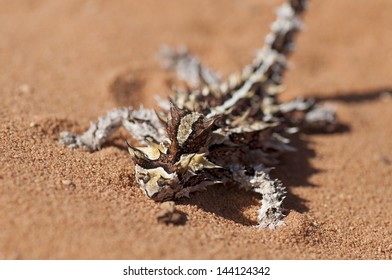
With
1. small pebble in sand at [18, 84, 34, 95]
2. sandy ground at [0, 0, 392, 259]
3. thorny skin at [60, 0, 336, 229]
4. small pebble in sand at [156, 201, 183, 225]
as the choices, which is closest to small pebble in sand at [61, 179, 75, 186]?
sandy ground at [0, 0, 392, 259]

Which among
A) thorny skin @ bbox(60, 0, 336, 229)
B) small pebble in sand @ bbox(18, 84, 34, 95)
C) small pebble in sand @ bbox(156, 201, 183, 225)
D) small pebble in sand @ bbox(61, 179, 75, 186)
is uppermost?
small pebble in sand @ bbox(18, 84, 34, 95)

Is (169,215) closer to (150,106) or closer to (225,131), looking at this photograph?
(225,131)

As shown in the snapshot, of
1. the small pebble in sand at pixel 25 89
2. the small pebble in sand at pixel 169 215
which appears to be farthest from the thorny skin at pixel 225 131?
the small pebble in sand at pixel 25 89

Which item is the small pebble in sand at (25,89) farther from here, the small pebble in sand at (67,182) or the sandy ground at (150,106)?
the small pebble in sand at (67,182)

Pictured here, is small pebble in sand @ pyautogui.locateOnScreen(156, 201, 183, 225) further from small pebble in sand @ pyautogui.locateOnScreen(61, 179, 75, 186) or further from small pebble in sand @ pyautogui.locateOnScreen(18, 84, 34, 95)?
small pebble in sand @ pyautogui.locateOnScreen(18, 84, 34, 95)

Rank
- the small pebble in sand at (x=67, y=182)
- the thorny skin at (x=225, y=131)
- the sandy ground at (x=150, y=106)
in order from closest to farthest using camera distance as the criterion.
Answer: the sandy ground at (x=150, y=106)
the small pebble in sand at (x=67, y=182)
the thorny skin at (x=225, y=131)
